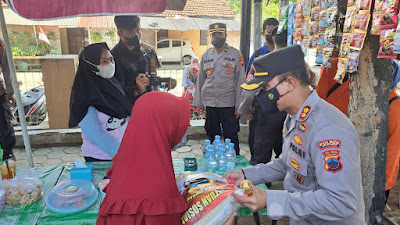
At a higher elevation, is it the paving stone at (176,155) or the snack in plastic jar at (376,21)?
the snack in plastic jar at (376,21)

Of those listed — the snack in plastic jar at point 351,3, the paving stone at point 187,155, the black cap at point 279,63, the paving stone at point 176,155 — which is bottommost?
the paving stone at point 176,155

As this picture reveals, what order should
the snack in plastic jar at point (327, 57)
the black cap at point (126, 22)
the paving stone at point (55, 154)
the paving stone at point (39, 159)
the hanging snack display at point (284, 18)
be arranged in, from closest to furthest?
the snack in plastic jar at point (327, 57), the hanging snack display at point (284, 18), the black cap at point (126, 22), the paving stone at point (39, 159), the paving stone at point (55, 154)

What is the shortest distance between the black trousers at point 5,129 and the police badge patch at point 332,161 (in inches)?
160

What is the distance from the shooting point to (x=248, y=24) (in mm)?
5281

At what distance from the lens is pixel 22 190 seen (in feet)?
6.53

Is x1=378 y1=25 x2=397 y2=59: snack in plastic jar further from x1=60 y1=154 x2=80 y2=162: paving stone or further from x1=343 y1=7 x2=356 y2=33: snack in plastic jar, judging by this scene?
x1=60 y1=154 x2=80 y2=162: paving stone

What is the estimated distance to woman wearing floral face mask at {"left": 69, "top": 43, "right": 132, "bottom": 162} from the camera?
2.40 meters

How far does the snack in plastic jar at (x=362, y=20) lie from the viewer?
6.43 ft

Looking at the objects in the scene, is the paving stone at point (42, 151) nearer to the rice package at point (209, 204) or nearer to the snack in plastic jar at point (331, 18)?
the rice package at point (209, 204)

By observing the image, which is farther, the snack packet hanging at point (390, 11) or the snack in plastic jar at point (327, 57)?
the snack in plastic jar at point (327, 57)

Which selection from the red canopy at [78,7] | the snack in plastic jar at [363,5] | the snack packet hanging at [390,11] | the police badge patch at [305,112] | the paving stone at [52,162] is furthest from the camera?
the paving stone at [52,162]

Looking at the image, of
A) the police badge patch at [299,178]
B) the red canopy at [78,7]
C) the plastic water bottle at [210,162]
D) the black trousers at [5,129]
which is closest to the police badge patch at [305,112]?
the police badge patch at [299,178]

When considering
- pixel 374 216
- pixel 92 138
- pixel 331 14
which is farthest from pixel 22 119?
pixel 374 216

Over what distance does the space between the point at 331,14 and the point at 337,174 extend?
150cm
